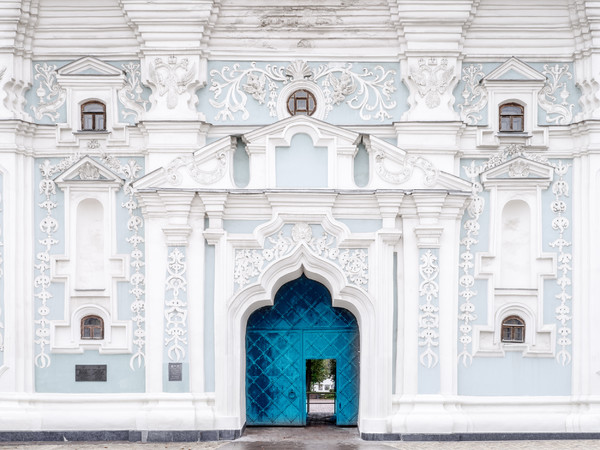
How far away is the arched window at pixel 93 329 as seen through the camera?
14352mm

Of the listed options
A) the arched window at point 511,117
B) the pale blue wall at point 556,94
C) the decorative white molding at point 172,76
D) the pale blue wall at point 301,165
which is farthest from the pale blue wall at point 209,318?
the arched window at point 511,117

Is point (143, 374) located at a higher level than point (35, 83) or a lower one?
lower

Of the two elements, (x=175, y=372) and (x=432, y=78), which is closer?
(x=175, y=372)

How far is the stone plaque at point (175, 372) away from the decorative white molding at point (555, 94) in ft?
23.3

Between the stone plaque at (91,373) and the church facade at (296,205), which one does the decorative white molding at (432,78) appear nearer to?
the church facade at (296,205)

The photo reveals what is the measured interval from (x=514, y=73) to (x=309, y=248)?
14.3ft

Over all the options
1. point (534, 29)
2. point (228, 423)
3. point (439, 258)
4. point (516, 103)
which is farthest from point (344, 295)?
point (534, 29)

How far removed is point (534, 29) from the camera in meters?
14.3

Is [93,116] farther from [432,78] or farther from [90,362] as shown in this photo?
[432,78]

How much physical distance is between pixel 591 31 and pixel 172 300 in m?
7.83

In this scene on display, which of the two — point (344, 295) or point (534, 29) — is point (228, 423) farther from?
point (534, 29)

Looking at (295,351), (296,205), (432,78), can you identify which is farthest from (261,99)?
(295,351)

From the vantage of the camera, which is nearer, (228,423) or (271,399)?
(228,423)

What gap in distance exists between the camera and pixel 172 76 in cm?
1418
